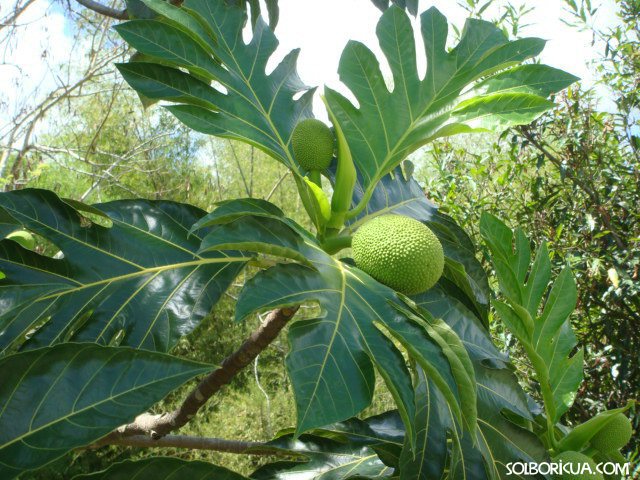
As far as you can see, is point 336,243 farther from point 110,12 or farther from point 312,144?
point 110,12

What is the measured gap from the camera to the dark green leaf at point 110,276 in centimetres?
85

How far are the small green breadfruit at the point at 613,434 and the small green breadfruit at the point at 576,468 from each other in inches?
2.4

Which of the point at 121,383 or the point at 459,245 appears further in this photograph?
the point at 459,245

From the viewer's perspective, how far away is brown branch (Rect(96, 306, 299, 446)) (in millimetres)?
1003

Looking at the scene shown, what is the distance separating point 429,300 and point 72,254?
54 centimetres

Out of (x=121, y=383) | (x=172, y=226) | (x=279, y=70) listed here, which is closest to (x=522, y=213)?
(x=279, y=70)

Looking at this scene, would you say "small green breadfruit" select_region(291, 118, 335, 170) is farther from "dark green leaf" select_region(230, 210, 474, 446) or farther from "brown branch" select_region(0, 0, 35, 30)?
"brown branch" select_region(0, 0, 35, 30)

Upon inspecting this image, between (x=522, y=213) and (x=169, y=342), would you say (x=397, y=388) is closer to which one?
(x=169, y=342)

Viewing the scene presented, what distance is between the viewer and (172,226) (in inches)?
38.6

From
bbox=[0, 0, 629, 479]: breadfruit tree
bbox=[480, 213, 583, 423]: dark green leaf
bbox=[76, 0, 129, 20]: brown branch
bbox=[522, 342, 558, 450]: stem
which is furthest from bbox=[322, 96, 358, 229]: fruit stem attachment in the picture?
bbox=[76, 0, 129, 20]: brown branch

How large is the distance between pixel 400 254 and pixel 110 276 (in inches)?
16.3

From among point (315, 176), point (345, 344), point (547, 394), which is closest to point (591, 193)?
point (547, 394)

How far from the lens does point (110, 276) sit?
0.92 meters

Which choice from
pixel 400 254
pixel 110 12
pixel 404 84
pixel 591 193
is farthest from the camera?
pixel 591 193
